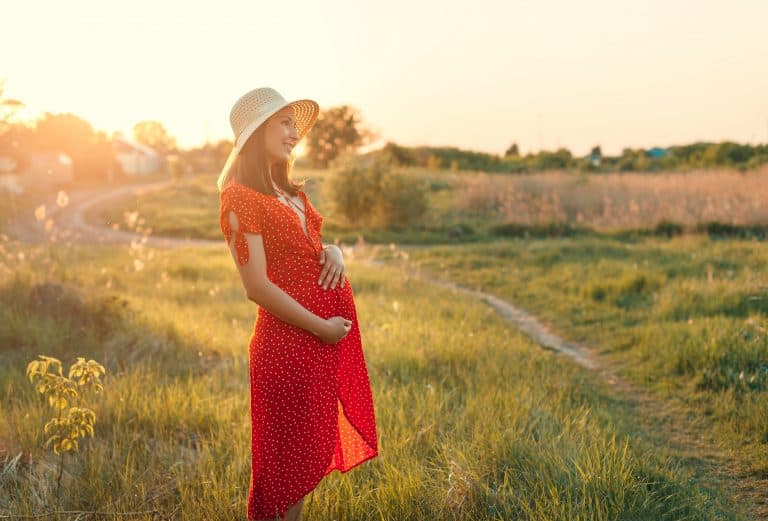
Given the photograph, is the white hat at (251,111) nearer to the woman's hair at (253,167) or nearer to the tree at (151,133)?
the woman's hair at (253,167)

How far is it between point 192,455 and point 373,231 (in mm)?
17111

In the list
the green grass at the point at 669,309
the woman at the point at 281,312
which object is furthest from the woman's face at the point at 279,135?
the green grass at the point at 669,309

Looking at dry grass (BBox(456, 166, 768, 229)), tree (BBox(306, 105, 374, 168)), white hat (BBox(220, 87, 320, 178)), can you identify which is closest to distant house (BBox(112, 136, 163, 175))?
tree (BBox(306, 105, 374, 168))

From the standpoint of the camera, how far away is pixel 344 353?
2.71 m

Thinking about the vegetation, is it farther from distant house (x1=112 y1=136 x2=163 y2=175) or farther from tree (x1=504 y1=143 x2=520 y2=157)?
distant house (x1=112 y1=136 x2=163 y2=175)

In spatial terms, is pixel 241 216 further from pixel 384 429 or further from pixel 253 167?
pixel 384 429

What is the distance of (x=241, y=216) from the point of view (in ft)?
7.66

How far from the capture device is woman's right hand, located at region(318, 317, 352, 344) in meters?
2.45

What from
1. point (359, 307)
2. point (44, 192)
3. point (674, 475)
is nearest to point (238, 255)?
point (674, 475)

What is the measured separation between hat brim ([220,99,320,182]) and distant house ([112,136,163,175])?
65738 millimetres

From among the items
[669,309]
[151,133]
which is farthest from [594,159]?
[151,133]

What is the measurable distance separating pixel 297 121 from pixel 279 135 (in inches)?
13.2

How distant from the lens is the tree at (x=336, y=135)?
56.2 m

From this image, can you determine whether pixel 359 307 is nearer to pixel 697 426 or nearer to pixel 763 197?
pixel 697 426
